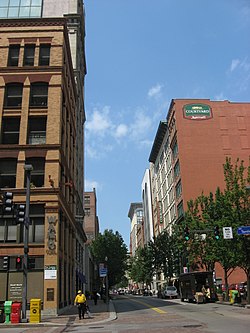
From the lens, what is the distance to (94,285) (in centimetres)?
9362

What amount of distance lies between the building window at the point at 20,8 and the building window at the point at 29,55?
1749 cm

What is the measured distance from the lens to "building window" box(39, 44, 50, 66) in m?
33.9

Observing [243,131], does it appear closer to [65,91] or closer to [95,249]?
[95,249]

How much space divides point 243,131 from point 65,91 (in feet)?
145

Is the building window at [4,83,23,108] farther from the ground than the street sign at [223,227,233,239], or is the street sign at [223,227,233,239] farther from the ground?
the building window at [4,83,23,108]

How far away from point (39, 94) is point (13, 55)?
16.2 feet

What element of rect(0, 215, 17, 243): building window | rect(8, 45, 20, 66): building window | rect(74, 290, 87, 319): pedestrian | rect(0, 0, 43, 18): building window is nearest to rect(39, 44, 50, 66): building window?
rect(8, 45, 20, 66): building window

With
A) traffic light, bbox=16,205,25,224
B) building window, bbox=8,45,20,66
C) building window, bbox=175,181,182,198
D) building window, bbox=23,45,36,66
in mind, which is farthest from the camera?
building window, bbox=175,181,182,198

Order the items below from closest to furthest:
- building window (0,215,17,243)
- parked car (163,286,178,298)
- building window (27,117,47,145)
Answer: building window (0,215,17,243)
building window (27,117,47,145)
parked car (163,286,178,298)

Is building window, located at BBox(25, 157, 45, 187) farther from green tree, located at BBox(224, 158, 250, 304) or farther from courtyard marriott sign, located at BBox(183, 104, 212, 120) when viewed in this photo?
courtyard marriott sign, located at BBox(183, 104, 212, 120)

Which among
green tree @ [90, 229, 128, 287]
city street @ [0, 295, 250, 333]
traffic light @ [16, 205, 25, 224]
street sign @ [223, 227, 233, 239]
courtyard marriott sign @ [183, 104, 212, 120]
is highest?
courtyard marriott sign @ [183, 104, 212, 120]

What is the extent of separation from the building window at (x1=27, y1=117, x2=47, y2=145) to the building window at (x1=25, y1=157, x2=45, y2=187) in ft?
5.06

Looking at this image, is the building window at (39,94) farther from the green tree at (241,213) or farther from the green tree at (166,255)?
the green tree at (166,255)

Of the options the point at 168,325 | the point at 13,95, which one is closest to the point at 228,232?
the point at 168,325
